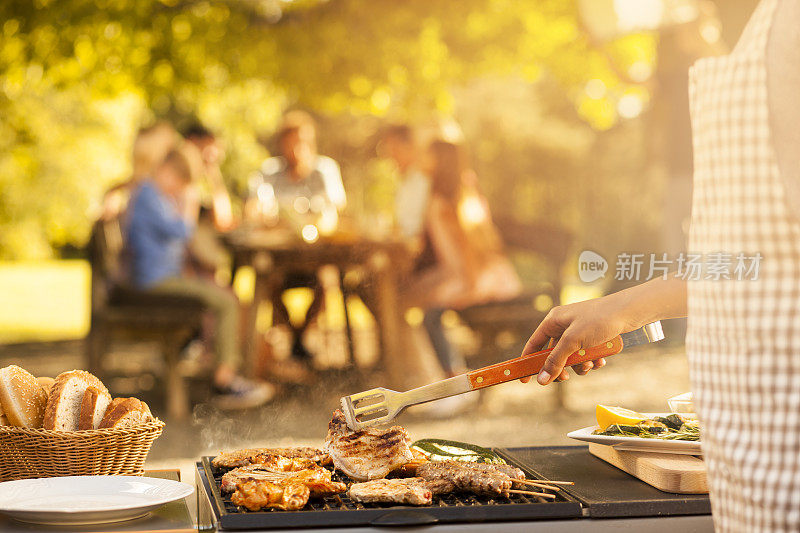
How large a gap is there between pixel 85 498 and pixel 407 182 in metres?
3.78

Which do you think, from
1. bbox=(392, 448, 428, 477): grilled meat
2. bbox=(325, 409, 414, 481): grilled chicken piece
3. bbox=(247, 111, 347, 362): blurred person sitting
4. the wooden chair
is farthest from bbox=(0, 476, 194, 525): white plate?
bbox=(247, 111, 347, 362): blurred person sitting

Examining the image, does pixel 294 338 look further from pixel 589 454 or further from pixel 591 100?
pixel 589 454

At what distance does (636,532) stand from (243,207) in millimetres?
3668

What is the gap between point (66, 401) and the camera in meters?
1.66

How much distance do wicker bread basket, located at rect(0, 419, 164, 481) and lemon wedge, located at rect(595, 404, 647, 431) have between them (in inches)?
32.7

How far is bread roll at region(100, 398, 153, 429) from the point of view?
1.65 meters

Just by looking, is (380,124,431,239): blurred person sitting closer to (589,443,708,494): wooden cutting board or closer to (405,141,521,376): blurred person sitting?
(405,141,521,376): blurred person sitting

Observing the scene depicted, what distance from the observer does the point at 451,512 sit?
1.47 meters

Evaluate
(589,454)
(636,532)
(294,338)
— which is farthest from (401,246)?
(636,532)

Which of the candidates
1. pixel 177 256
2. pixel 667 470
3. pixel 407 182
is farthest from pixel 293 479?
pixel 407 182

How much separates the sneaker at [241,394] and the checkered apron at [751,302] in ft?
13.0

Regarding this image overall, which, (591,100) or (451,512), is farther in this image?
(591,100)

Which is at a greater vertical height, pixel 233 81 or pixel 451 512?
pixel 233 81

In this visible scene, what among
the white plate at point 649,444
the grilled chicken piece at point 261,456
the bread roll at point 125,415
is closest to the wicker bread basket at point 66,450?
the bread roll at point 125,415
